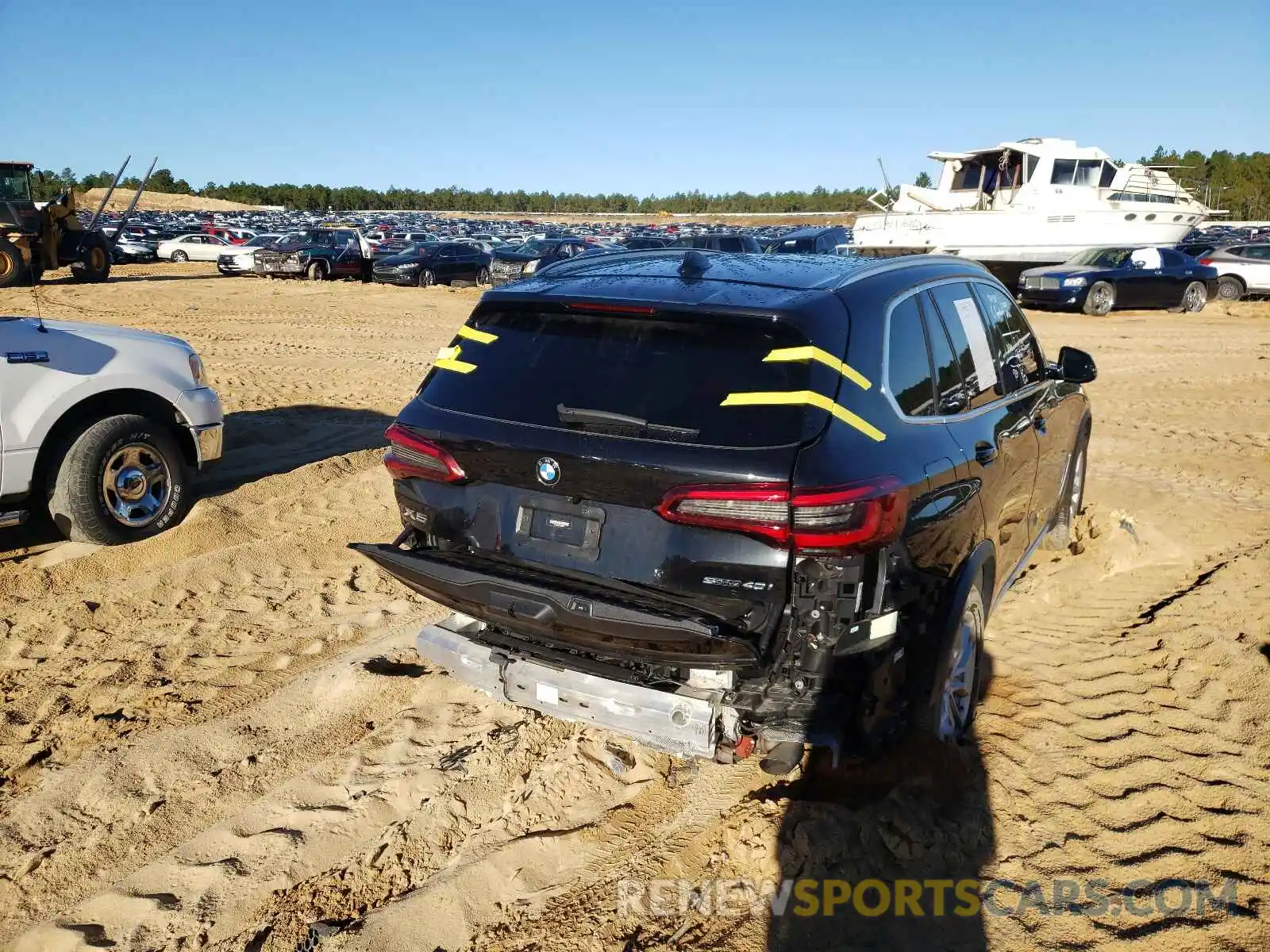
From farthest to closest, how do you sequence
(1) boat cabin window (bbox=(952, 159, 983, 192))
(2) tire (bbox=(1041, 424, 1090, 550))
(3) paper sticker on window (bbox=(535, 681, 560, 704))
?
(1) boat cabin window (bbox=(952, 159, 983, 192)), (2) tire (bbox=(1041, 424, 1090, 550)), (3) paper sticker on window (bbox=(535, 681, 560, 704))

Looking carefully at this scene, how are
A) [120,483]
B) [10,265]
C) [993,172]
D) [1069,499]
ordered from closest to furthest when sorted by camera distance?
1. [120,483]
2. [1069,499]
3. [10,265]
4. [993,172]

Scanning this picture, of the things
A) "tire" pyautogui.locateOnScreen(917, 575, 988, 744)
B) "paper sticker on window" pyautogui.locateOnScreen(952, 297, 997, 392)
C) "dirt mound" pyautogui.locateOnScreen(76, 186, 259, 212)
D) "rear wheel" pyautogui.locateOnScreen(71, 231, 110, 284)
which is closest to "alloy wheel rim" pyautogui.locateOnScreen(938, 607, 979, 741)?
"tire" pyautogui.locateOnScreen(917, 575, 988, 744)

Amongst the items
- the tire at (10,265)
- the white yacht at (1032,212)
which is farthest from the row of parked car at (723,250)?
the tire at (10,265)

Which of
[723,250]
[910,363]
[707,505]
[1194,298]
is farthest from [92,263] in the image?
[707,505]

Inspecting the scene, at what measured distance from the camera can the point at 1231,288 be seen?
2433 cm

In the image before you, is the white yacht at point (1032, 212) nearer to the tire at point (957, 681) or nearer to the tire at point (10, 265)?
the tire at point (10, 265)

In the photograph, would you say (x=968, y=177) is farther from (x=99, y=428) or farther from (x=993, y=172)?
(x=99, y=428)

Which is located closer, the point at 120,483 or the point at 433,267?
the point at 120,483

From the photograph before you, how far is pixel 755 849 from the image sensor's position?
3.36 m

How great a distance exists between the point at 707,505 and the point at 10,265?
83.5 ft

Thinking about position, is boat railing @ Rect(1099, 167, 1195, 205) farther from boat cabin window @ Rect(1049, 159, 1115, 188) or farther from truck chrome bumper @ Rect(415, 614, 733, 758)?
truck chrome bumper @ Rect(415, 614, 733, 758)

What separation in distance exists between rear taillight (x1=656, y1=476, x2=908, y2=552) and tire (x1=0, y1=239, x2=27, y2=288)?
82.0 ft

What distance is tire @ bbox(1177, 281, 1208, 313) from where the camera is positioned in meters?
22.5

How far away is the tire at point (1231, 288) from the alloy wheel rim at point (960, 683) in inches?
952
